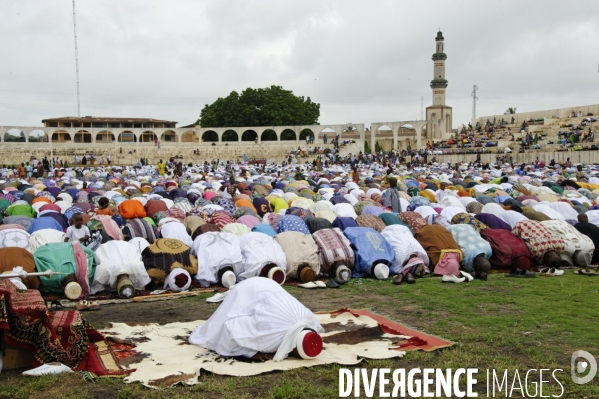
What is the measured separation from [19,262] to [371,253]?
4.44 m

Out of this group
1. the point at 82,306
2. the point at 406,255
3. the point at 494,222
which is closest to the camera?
the point at 82,306

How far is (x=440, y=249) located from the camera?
809 centimetres

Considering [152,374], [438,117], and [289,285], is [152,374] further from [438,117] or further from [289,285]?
[438,117]

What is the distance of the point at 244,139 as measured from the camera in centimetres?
5500

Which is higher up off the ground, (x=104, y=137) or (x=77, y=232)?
(x=104, y=137)

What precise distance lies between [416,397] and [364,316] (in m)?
1.85

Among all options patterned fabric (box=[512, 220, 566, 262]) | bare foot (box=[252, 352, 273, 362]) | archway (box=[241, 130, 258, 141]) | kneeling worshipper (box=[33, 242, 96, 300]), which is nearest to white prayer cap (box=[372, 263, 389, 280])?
patterned fabric (box=[512, 220, 566, 262])

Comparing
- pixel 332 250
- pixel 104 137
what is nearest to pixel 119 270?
pixel 332 250

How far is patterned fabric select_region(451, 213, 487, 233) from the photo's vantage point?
922 cm

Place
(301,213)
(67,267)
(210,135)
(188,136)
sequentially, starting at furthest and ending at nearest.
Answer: (188,136)
(210,135)
(301,213)
(67,267)

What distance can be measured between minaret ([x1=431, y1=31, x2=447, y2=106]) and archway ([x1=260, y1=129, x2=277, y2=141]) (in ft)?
49.1

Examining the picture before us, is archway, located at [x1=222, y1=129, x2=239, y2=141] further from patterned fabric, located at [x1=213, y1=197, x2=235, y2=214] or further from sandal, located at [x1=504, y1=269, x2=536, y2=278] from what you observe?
sandal, located at [x1=504, y1=269, x2=536, y2=278]

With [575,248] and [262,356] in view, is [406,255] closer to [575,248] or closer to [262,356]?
[575,248]

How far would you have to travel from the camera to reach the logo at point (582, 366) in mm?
3904
